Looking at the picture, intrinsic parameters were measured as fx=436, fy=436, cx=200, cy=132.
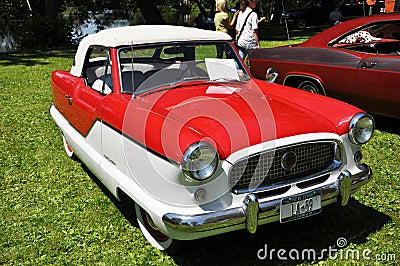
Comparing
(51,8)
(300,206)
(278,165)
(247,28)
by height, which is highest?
(51,8)

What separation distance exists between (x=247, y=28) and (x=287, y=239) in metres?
5.50

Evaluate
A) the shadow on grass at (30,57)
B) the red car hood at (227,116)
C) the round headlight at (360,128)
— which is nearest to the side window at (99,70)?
the red car hood at (227,116)

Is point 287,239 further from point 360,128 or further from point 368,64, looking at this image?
point 368,64

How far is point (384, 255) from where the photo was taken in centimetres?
312

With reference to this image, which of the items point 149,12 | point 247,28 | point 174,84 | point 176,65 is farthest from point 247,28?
point 149,12

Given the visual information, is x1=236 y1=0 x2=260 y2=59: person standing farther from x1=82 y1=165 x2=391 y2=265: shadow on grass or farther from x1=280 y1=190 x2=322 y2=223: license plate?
x1=280 y1=190 x2=322 y2=223: license plate

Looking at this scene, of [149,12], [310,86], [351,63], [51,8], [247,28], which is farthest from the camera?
[149,12]

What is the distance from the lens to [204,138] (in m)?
2.66

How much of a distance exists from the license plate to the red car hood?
42cm

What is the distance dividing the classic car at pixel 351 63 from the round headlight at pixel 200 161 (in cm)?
327

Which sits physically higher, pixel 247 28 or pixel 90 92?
pixel 247 28

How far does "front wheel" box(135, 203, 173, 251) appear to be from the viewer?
315 cm

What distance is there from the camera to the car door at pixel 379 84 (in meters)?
5.00

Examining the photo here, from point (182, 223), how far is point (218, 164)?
418mm
